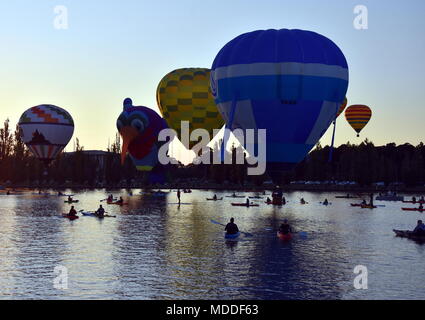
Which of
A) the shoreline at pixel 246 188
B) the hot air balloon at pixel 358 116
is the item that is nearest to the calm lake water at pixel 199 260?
the hot air balloon at pixel 358 116

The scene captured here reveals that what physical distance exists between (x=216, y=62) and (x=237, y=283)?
25005mm

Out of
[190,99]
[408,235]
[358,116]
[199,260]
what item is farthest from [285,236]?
[358,116]

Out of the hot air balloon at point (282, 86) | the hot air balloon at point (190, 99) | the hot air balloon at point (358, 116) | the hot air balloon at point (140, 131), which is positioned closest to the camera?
the hot air balloon at point (282, 86)

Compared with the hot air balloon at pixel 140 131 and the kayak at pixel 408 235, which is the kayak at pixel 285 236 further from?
the hot air balloon at pixel 140 131

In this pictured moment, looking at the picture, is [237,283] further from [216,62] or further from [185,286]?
[216,62]

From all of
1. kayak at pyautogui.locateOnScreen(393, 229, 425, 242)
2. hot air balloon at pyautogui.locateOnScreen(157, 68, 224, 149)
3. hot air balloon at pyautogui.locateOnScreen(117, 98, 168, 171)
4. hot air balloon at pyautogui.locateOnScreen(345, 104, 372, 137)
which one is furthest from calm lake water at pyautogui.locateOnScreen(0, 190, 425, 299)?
hot air balloon at pyautogui.locateOnScreen(345, 104, 372, 137)

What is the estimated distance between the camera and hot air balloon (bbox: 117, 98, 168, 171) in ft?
394

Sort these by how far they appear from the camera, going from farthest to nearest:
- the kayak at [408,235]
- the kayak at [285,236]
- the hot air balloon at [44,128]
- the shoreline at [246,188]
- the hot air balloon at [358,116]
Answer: the shoreline at [246,188] < the hot air balloon at [358,116] < the hot air balloon at [44,128] < the kayak at [408,235] < the kayak at [285,236]

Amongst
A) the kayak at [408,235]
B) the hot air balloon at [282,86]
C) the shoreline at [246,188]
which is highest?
the hot air balloon at [282,86]

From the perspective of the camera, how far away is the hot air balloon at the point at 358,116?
418ft

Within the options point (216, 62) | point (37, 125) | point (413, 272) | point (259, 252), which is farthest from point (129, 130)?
point (413, 272)

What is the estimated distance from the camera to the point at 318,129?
53969mm

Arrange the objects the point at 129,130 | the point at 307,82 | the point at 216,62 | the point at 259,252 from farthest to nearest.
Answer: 1. the point at 129,130
2. the point at 216,62
3. the point at 307,82
4. the point at 259,252

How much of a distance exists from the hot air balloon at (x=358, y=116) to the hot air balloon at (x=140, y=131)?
3782 centimetres
